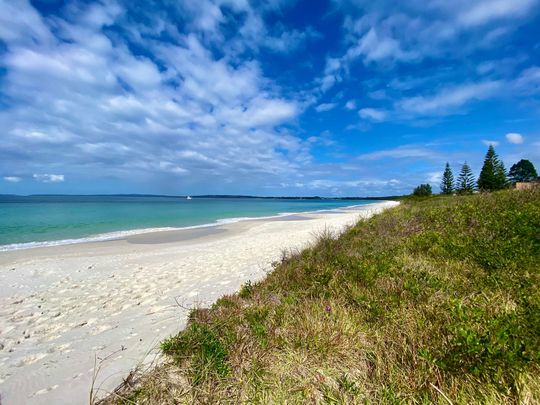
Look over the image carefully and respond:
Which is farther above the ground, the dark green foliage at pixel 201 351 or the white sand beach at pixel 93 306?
the dark green foliage at pixel 201 351

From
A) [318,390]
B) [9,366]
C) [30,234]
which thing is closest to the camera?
[318,390]

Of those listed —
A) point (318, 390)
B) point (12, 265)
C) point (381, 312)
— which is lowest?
point (12, 265)

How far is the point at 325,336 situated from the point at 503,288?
3.39 meters

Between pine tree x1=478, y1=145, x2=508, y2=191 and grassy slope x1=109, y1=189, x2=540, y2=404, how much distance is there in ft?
223

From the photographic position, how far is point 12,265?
34.8 feet

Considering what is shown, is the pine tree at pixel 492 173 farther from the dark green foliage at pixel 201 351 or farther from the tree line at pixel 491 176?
the dark green foliage at pixel 201 351

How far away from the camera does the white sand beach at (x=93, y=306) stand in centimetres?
328

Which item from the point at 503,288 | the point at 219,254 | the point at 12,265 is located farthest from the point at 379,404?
the point at 12,265

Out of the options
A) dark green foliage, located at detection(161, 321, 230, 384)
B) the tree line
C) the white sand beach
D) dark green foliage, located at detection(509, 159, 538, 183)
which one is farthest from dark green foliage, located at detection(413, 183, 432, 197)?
dark green foliage, located at detection(161, 321, 230, 384)

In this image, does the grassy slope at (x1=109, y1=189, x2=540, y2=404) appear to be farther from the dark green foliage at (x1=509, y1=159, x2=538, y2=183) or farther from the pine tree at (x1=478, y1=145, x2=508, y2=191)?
the dark green foliage at (x1=509, y1=159, x2=538, y2=183)

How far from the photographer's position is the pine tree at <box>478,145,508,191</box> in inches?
2248

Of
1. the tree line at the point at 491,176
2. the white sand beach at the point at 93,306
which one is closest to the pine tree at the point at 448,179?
the tree line at the point at 491,176

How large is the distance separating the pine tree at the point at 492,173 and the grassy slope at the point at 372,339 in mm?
67920

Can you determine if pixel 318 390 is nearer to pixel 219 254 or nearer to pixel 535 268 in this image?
pixel 535 268
